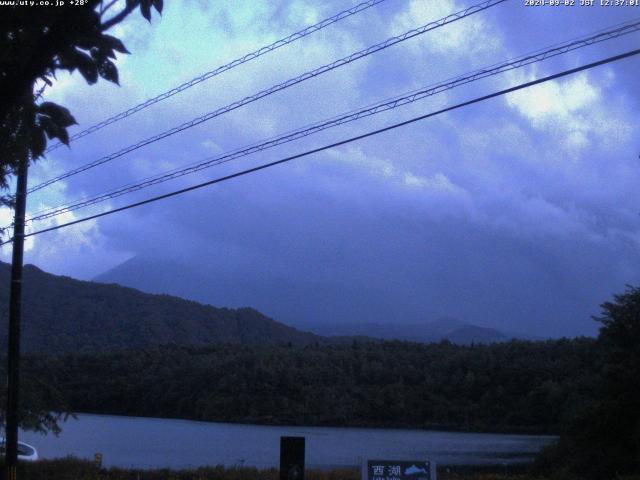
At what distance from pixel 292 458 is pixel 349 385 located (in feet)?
79.5

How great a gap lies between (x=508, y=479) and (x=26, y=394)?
1425 centimetres

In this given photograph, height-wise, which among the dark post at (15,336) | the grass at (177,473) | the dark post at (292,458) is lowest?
the grass at (177,473)

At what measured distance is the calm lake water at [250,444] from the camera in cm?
2503

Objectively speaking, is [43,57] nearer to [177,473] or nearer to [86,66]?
[86,66]

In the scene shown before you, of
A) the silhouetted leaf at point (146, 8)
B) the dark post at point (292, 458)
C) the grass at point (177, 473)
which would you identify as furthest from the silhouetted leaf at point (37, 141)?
the grass at point (177, 473)

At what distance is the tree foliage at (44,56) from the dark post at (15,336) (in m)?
11.6

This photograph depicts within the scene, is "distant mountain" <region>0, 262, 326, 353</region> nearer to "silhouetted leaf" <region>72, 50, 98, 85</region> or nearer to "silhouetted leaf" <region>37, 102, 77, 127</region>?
"silhouetted leaf" <region>37, 102, 77, 127</region>

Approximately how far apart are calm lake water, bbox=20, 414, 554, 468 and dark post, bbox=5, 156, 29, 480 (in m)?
7.40

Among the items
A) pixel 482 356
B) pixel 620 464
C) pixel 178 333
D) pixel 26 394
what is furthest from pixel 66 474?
pixel 178 333

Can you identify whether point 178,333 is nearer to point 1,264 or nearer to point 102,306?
point 102,306

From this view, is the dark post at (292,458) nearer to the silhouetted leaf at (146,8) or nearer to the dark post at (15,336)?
the dark post at (15,336)

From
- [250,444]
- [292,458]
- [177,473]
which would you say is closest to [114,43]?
[292,458]

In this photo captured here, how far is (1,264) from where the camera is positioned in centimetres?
5503

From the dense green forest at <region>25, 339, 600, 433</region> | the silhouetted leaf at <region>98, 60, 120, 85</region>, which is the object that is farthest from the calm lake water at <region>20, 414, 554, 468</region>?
the silhouetted leaf at <region>98, 60, 120, 85</region>
